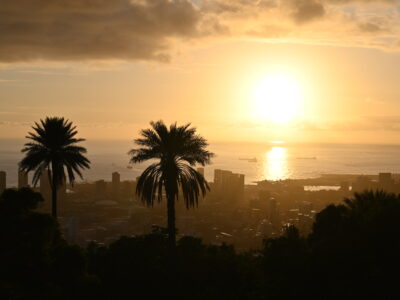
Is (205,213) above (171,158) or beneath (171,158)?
beneath

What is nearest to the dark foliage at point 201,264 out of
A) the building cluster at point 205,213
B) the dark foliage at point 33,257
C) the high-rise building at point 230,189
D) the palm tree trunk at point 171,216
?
the dark foliage at point 33,257

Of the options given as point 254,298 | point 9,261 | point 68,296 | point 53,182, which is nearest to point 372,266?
point 254,298

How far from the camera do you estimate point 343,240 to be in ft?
65.2

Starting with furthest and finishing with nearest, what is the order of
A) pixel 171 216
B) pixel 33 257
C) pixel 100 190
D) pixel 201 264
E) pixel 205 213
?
pixel 100 190, pixel 205 213, pixel 171 216, pixel 201 264, pixel 33 257

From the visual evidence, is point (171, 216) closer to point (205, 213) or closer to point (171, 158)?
point (171, 158)

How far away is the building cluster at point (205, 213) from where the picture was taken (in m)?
83.9

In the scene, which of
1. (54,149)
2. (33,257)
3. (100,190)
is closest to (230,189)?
(100,190)

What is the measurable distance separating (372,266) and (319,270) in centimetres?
202

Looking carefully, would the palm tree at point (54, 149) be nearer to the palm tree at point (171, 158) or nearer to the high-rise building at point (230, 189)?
the palm tree at point (171, 158)

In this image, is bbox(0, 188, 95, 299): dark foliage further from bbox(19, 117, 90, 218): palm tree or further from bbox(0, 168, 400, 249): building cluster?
bbox(0, 168, 400, 249): building cluster

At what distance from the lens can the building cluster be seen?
83875 millimetres

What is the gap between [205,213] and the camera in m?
109

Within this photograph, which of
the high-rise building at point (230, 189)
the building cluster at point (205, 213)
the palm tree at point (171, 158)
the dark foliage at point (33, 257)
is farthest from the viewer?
the high-rise building at point (230, 189)

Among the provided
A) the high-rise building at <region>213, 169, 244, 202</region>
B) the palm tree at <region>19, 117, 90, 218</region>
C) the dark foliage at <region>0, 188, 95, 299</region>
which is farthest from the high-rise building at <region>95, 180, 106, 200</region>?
the dark foliage at <region>0, 188, 95, 299</region>
